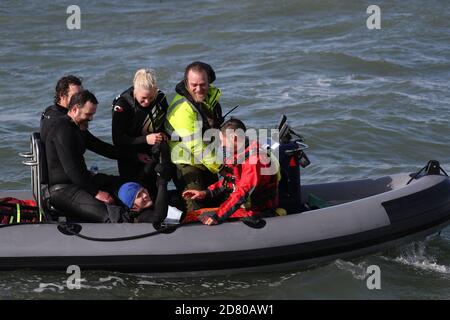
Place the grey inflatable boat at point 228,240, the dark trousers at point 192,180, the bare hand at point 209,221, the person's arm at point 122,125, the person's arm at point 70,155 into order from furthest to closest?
the dark trousers at point 192,180 < the person's arm at point 122,125 < the bare hand at point 209,221 < the grey inflatable boat at point 228,240 < the person's arm at point 70,155

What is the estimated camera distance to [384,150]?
375 inches

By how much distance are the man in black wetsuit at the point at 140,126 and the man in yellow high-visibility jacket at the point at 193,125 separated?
11 centimetres

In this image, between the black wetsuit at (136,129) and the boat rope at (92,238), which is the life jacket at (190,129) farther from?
the boat rope at (92,238)

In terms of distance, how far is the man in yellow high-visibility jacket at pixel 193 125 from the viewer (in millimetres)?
5973

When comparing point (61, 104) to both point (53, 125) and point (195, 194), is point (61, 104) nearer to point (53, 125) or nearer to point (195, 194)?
point (53, 125)

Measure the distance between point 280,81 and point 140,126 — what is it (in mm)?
6261

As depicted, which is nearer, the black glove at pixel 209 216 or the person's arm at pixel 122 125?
the black glove at pixel 209 216

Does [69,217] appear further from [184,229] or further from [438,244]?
[438,244]

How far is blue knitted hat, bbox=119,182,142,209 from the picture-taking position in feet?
19.4

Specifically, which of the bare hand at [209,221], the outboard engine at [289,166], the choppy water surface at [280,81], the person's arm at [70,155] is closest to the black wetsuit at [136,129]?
the person's arm at [70,155]

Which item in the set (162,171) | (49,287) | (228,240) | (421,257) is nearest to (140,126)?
(162,171)

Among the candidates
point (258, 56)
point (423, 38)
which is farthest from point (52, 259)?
point (423, 38)

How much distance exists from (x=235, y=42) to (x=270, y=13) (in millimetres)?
1718
